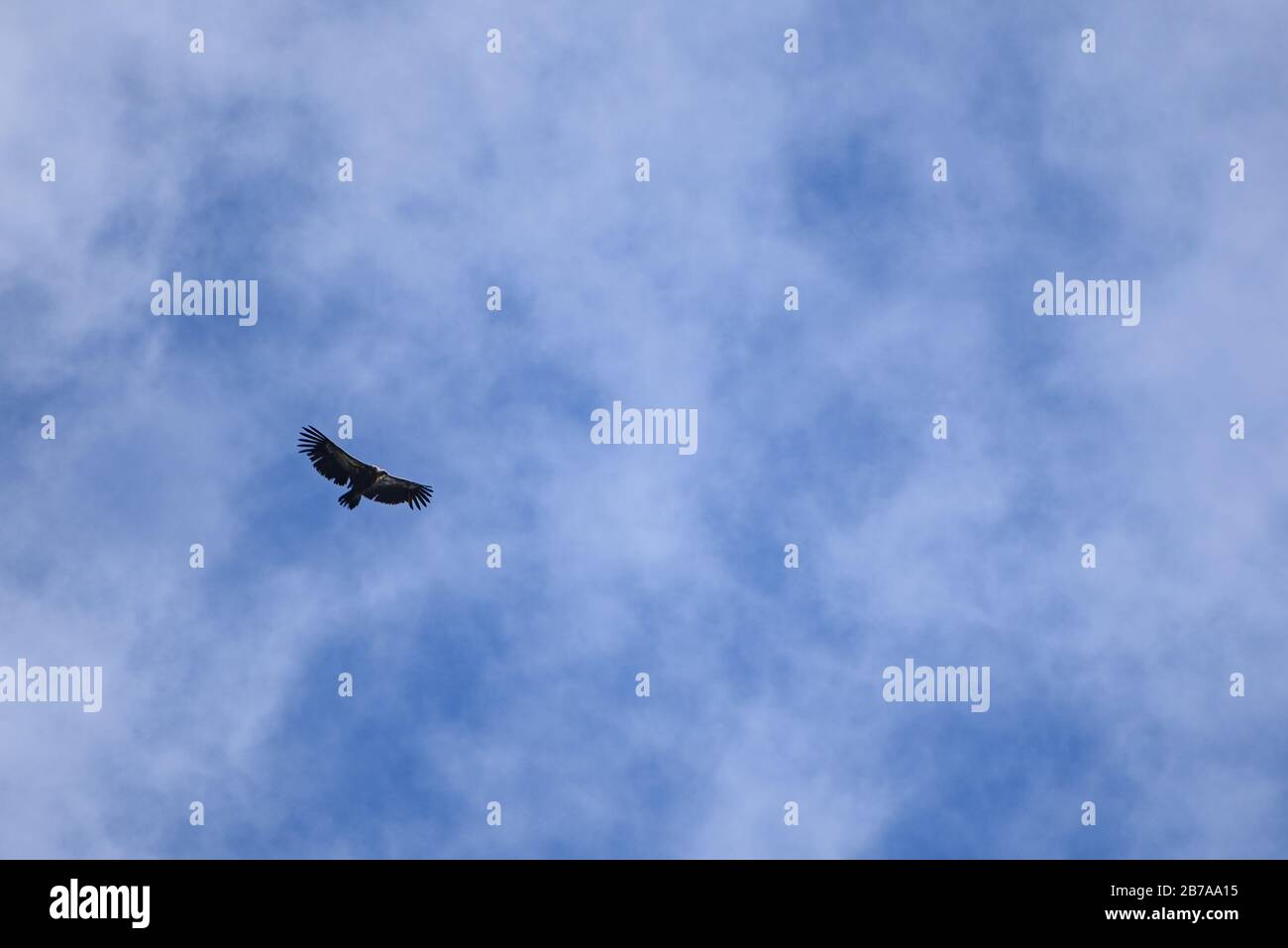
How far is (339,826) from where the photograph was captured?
2699 inches

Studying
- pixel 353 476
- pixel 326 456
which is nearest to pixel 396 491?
pixel 353 476

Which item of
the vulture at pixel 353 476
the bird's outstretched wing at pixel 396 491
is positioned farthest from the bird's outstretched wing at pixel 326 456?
the bird's outstretched wing at pixel 396 491

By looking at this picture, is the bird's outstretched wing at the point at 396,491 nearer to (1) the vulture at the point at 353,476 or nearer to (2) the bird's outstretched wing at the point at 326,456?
(1) the vulture at the point at 353,476

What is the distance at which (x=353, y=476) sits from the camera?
50.4 meters

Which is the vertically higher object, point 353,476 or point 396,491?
point 353,476

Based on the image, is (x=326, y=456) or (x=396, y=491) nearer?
(x=326, y=456)

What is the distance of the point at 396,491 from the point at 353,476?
1.52 metres

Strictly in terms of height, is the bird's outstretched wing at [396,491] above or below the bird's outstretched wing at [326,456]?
below

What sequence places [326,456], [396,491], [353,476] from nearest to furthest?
[326,456] < [353,476] < [396,491]

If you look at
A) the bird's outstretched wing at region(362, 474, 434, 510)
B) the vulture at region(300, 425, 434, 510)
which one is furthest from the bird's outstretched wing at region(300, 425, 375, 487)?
the bird's outstretched wing at region(362, 474, 434, 510)

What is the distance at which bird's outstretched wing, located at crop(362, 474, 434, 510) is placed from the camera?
50.9 m

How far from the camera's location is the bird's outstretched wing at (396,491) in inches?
2004

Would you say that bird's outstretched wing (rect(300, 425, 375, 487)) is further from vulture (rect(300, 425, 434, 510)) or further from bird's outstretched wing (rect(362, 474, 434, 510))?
bird's outstretched wing (rect(362, 474, 434, 510))

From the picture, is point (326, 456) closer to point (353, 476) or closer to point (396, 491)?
→ point (353, 476)
